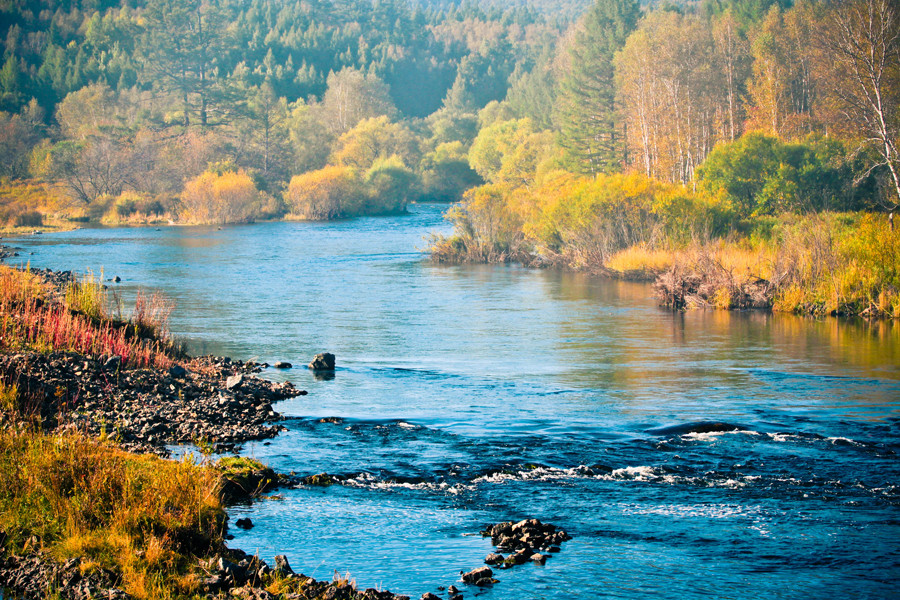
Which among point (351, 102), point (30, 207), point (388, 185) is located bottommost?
point (30, 207)

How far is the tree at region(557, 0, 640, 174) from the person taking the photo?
79438 mm

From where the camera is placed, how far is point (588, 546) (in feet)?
34.6

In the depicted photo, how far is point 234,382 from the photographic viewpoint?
61.0ft

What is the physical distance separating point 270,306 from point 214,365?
572 inches

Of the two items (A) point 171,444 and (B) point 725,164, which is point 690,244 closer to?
(B) point 725,164

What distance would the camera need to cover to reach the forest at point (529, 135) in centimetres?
4162

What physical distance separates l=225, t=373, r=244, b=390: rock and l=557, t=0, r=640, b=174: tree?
62.2m

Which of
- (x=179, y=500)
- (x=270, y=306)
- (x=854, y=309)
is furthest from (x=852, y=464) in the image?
(x=270, y=306)

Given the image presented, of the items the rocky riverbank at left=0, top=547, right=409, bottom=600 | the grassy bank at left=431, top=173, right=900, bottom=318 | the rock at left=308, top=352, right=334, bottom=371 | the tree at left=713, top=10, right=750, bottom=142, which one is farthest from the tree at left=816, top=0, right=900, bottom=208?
the rocky riverbank at left=0, top=547, right=409, bottom=600

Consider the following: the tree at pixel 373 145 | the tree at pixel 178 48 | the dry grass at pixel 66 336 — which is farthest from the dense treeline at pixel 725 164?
the tree at pixel 178 48

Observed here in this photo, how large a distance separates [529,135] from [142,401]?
8734 cm

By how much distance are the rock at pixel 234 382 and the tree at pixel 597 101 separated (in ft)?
204

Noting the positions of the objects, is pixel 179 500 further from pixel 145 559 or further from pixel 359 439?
pixel 359 439

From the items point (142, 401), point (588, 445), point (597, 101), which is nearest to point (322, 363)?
point (142, 401)
